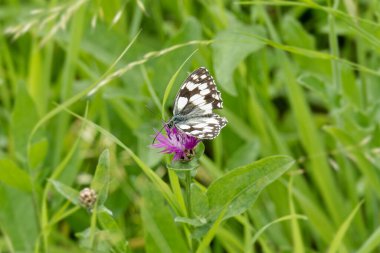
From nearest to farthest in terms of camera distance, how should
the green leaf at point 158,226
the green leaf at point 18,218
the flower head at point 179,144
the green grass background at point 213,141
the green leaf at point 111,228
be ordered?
1. the flower head at point 179,144
2. the green leaf at point 111,228
3. the green leaf at point 158,226
4. the green grass background at point 213,141
5. the green leaf at point 18,218

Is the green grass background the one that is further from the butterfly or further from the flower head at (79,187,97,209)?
the butterfly

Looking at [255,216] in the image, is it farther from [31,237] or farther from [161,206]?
[31,237]

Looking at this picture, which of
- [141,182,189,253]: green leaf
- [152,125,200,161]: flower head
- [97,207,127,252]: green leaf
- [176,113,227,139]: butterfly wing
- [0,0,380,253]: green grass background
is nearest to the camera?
[176,113,227,139]: butterfly wing

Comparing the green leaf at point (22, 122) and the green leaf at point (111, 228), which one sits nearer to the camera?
the green leaf at point (111, 228)

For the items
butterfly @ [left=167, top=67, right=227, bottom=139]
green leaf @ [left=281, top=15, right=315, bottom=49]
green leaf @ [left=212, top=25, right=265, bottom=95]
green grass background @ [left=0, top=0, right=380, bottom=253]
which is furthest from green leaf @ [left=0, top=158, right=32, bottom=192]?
green leaf @ [left=281, top=15, right=315, bottom=49]

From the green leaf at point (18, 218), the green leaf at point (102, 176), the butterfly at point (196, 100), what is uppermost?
the butterfly at point (196, 100)

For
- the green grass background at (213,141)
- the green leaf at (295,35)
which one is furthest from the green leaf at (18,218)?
the green leaf at (295,35)

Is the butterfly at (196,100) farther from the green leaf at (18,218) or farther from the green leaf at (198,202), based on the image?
the green leaf at (18,218)

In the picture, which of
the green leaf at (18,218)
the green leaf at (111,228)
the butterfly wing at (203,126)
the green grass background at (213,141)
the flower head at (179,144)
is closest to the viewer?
the butterfly wing at (203,126)
